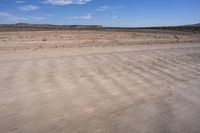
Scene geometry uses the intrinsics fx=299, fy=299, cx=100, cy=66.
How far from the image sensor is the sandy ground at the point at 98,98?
4.02 metres

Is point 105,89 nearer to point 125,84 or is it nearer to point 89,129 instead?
point 125,84

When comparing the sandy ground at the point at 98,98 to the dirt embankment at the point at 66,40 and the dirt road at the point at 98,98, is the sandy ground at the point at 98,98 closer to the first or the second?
the dirt road at the point at 98,98

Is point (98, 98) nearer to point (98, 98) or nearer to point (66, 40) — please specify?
point (98, 98)

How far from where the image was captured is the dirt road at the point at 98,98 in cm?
402

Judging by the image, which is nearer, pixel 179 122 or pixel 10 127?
pixel 10 127

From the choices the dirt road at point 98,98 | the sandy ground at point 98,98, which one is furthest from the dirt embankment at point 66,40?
the sandy ground at point 98,98

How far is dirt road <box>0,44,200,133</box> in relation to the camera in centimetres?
402

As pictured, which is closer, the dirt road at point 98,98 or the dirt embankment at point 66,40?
the dirt road at point 98,98

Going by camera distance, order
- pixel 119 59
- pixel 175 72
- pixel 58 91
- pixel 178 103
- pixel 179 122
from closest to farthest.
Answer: pixel 179 122, pixel 178 103, pixel 58 91, pixel 175 72, pixel 119 59

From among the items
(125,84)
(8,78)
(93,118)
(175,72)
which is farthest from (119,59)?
(93,118)

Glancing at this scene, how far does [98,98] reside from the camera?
204 inches

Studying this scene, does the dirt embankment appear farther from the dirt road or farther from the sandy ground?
the sandy ground

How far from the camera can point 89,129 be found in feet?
12.6

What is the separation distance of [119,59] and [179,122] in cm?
561
